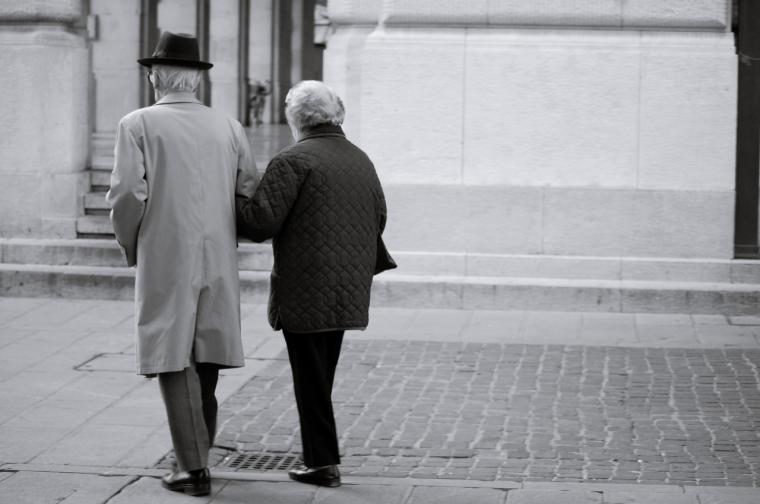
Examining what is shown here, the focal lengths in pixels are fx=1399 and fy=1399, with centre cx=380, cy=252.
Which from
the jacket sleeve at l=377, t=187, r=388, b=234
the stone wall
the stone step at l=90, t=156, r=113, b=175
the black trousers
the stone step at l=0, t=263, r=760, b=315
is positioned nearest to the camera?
the black trousers

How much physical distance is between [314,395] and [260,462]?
2.20 feet

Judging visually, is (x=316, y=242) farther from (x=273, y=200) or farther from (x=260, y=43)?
(x=260, y=43)

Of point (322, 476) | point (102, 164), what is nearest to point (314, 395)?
point (322, 476)

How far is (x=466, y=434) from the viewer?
22.0ft

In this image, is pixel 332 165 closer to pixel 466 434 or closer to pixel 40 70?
pixel 466 434

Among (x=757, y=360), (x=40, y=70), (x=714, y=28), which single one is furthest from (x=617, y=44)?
(x=40, y=70)

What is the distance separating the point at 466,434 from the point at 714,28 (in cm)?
507

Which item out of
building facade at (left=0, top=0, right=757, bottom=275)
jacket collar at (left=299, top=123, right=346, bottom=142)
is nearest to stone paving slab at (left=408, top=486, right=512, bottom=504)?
jacket collar at (left=299, top=123, right=346, bottom=142)

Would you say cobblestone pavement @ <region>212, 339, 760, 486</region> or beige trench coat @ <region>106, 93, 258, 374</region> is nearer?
beige trench coat @ <region>106, 93, 258, 374</region>

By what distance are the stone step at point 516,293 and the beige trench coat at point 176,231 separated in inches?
186

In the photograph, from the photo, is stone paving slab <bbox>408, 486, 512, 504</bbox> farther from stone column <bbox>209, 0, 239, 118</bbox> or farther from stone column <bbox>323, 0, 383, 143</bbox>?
stone column <bbox>209, 0, 239, 118</bbox>

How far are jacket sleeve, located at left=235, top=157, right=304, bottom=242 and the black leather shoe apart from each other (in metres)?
0.98

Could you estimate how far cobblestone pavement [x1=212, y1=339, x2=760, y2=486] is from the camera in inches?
243

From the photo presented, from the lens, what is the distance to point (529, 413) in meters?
7.14
